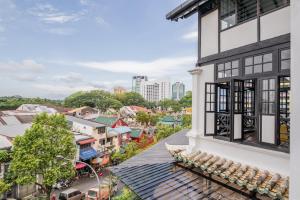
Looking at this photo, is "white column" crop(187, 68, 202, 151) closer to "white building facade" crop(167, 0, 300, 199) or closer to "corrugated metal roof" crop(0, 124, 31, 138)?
"white building facade" crop(167, 0, 300, 199)

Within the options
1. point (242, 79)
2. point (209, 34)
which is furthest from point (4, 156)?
point (242, 79)

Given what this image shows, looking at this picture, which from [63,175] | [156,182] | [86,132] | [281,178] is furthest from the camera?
[86,132]

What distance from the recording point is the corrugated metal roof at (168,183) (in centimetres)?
572

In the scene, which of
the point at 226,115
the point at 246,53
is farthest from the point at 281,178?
the point at 246,53

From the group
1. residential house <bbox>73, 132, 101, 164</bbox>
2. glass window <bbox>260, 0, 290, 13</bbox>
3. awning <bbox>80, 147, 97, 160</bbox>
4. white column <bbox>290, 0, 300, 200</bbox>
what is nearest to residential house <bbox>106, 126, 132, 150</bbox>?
residential house <bbox>73, 132, 101, 164</bbox>

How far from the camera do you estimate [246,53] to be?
20.4 feet

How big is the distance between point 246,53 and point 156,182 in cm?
448

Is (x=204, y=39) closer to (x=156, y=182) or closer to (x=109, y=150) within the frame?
(x=156, y=182)

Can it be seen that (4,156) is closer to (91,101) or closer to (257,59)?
(257,59)

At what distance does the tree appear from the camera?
1711 cm

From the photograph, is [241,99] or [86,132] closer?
[241,99]

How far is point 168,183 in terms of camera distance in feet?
21.5

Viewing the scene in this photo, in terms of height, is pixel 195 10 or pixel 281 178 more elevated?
pixel 195 10

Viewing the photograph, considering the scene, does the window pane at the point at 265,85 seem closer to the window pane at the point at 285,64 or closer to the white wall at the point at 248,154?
the window pane at the point at 285,64
